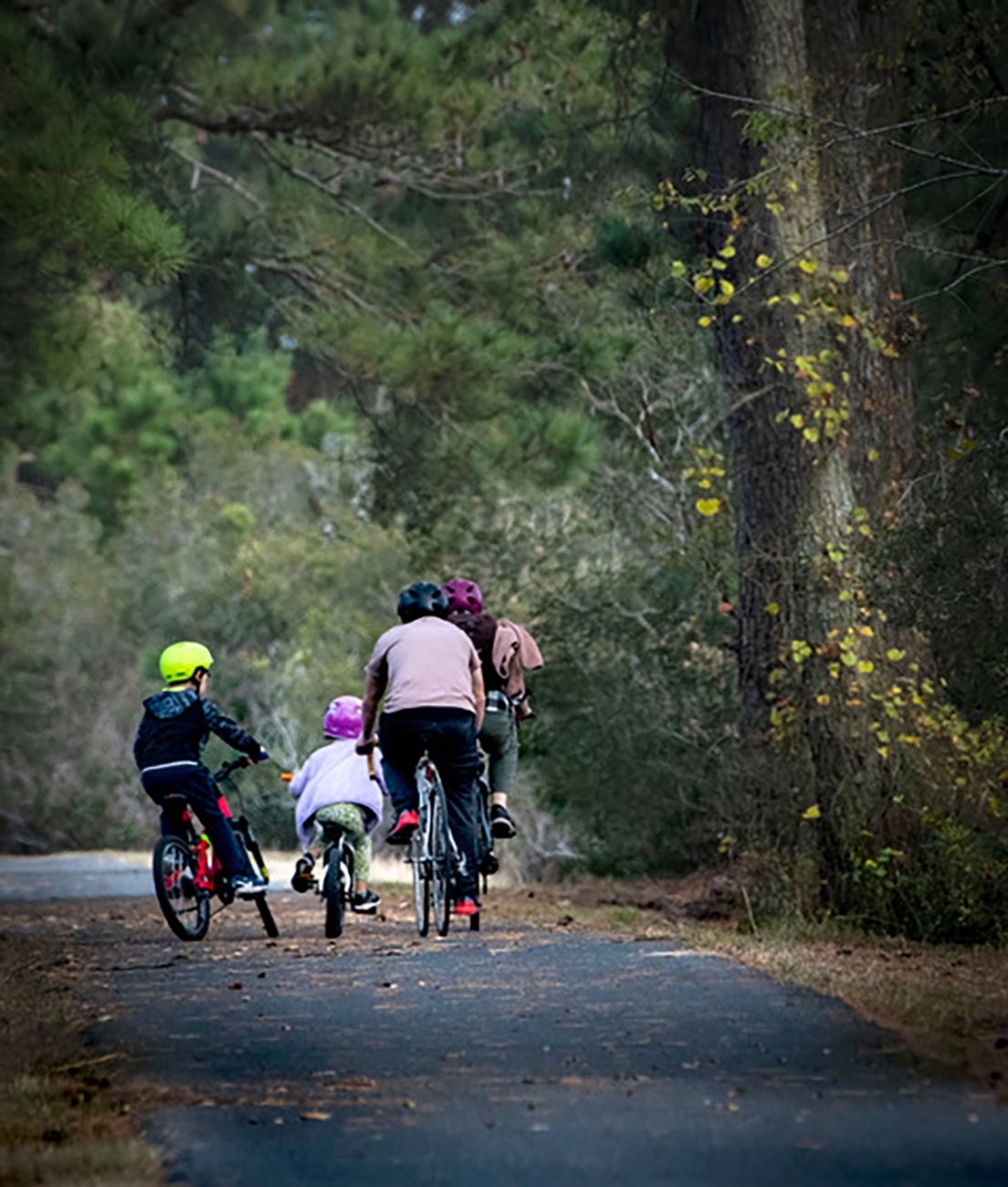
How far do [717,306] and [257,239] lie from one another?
28.9 feet

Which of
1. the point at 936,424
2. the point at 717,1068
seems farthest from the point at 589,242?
the point at 717,1068

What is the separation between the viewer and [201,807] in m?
14.0

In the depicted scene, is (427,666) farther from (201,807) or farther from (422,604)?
(201,807)

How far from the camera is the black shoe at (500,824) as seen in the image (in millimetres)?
14875

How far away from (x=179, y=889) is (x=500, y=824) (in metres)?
2.05

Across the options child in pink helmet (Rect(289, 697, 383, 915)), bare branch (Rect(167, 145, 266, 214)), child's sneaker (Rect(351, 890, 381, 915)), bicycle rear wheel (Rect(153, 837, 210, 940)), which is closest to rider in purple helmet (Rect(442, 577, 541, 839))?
child in pink helmet (Rect(289, 697, 383, 915))

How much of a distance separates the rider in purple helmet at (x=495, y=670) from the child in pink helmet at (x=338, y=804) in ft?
2.46

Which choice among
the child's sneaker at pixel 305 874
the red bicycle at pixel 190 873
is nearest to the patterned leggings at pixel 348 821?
the child's sneaker at pixel 305 874

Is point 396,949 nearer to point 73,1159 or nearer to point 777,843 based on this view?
point 777,843

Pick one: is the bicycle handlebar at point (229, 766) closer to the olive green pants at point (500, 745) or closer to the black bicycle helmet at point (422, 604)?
the black bicycle helmet at point (422, 604)

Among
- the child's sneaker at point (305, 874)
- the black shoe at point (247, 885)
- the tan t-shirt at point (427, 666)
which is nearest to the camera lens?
the tan t-shirt at point (427, 666)

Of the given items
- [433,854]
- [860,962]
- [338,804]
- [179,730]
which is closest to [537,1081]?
[860,962]

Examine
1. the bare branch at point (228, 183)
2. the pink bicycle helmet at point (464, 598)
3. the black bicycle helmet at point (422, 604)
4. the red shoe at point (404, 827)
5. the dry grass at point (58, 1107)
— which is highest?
the bare branch at point (228, 183)

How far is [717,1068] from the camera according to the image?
317 inches
